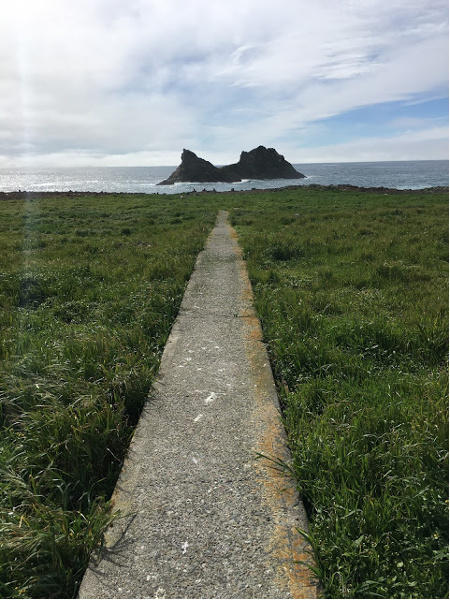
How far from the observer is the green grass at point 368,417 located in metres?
2.07

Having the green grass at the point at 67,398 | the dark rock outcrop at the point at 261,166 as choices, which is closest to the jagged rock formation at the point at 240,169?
the dark rock outcrop at the point at 261,166

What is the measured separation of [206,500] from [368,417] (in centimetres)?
143

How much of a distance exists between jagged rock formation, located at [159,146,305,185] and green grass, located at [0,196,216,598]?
97.4 meters

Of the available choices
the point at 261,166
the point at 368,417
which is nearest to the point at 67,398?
the point at 368,417

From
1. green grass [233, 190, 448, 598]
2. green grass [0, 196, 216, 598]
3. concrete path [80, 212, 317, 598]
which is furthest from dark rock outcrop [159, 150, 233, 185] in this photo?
concrete path [80, 212, 317, 598]

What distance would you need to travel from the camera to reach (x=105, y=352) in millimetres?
4195

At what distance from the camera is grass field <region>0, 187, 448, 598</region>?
2107 mm

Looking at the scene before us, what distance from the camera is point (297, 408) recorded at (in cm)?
339

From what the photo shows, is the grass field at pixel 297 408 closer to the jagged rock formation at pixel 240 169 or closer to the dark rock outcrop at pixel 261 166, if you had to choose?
the jagged rock formation at pixel 240 169

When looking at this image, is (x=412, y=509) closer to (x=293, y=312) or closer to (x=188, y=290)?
(x=293, y=312)

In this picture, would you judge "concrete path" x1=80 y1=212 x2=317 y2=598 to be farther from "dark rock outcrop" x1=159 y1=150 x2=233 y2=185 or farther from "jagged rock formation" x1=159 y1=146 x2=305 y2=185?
"dark rock outcrop" x1=159 y1=150 x2=233 y2=185

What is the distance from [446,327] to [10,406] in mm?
4809

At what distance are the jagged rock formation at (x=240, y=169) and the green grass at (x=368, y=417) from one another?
98.9 meters

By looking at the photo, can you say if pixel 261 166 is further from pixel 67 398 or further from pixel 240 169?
pixel 67 398
